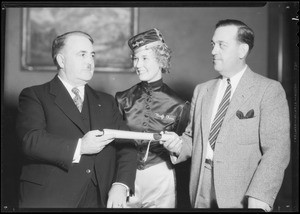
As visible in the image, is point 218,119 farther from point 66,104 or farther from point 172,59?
point 66,104

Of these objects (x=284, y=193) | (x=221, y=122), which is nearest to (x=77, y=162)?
(x=221, y=122)

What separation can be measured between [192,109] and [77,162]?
698 mm

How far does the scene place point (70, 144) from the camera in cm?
202

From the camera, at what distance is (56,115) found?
2062 mm

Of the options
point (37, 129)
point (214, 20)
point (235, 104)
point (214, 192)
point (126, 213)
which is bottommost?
point (126, 213)

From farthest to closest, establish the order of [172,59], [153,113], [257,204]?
1. [172,59]
2. [153,113]
3. [257,204]

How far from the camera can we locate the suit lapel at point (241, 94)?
1.99 meters

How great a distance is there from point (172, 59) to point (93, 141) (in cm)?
72

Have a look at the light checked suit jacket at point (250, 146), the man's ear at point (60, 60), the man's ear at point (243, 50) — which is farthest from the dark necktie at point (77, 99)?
the man's ear at point (243, 50)

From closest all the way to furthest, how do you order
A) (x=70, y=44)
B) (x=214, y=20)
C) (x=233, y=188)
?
1. (x=233, y=188)
2. (x=70, y=44)
3. (x=214, y=20)

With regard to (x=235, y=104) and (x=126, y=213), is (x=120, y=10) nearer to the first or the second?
(x=235, y=104)

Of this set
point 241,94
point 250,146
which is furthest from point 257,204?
point 241,94

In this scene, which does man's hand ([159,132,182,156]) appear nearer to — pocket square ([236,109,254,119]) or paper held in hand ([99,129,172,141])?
paper held in hand ([99,129,172,141])

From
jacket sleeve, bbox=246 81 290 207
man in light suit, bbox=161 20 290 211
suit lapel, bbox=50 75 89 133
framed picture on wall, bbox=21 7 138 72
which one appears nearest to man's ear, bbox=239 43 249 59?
man in light suit, bbox=161 20 290 211
